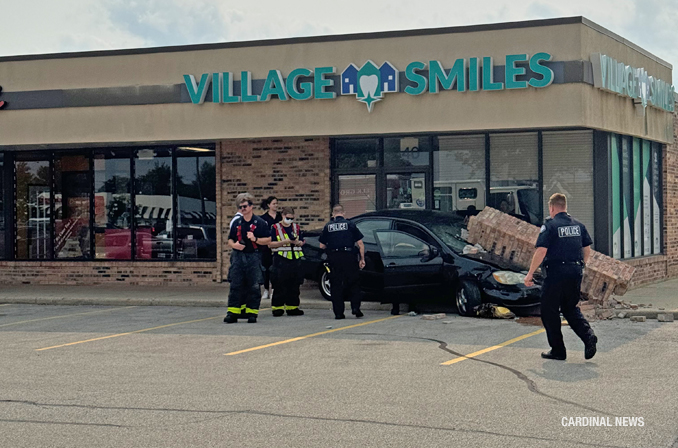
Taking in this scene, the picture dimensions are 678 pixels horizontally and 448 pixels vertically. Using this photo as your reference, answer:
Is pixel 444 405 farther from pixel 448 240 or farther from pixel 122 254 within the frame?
pixel 122 254

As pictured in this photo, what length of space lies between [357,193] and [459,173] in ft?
7.20

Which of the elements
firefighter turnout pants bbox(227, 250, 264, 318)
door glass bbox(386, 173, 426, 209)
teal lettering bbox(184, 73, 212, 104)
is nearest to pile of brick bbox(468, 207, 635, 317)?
door glass bbox(386, 173, 426, 209)

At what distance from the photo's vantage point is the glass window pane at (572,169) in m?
17.5

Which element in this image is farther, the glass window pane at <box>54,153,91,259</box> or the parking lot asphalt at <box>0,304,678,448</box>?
the glass window pane at <box>54,153,91,259</box>

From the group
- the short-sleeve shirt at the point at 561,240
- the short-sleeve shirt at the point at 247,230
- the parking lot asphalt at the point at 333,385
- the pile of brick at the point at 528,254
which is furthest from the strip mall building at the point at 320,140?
the short-sleeve shirt at the point at 561,240

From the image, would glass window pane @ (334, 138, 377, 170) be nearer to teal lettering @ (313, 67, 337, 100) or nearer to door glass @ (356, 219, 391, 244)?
teal lettering @ (313, 67, 337, 100)

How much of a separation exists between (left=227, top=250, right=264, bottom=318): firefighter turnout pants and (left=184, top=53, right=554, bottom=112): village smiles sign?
5245mm

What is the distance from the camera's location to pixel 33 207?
20.7 meters

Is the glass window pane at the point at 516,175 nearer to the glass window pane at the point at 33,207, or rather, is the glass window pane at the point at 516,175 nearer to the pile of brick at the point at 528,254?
the pile of brick at the point at 528,254

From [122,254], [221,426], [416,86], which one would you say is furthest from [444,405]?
[122,254]

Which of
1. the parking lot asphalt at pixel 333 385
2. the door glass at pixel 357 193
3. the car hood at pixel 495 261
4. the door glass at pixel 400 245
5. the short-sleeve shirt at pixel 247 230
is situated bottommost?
the parking lot asphalt at pixel 333 385

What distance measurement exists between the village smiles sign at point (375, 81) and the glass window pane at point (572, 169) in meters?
1.81

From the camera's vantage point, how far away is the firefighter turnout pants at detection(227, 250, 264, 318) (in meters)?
13.1

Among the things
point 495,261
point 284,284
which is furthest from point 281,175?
point 495,261
